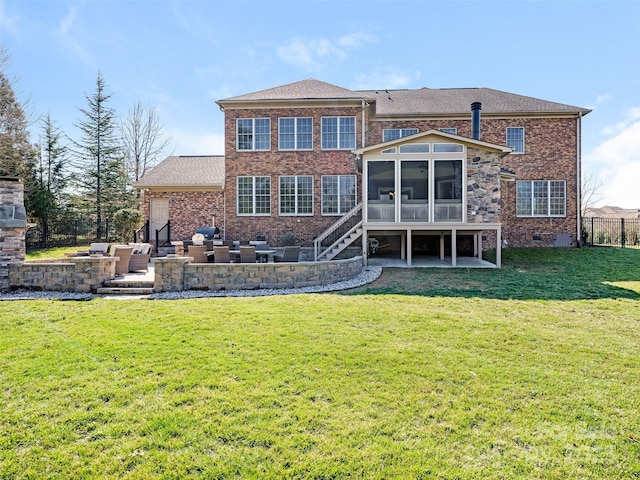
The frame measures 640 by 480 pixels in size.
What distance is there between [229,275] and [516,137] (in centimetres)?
1590

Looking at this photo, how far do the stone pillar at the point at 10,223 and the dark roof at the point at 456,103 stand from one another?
47.3ft

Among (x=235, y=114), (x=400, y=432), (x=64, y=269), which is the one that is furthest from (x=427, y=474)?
(x=235, y=114)

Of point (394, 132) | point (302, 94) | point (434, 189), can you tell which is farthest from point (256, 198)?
point (434, 189)

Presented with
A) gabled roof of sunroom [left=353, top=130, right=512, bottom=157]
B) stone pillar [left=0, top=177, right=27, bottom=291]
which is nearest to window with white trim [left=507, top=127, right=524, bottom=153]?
gabled roof of sunroom [left=353, top=130, right=512, bottom=157]

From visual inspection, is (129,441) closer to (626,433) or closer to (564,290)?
(626,433)

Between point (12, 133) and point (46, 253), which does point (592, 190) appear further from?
point (12, 133)

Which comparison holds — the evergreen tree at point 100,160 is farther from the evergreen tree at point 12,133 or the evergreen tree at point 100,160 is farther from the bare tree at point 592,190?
the bare tree at point 592,190

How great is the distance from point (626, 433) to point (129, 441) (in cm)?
431

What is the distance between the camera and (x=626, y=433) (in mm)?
3004

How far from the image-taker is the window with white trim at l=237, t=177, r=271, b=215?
53.8 ft

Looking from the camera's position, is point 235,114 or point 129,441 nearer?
point 129,441

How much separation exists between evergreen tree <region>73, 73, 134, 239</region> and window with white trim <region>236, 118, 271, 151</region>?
11.0 metres

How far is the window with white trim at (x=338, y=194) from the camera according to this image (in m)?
16.2

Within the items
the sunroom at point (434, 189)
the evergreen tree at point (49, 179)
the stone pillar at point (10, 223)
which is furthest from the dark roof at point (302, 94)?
the evergreen tree at point (49, 179)
